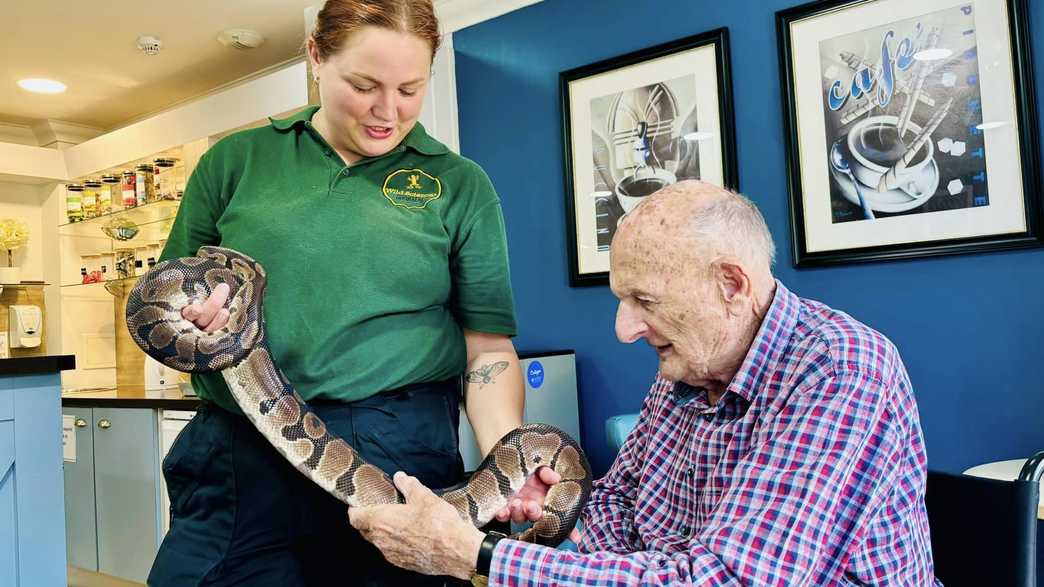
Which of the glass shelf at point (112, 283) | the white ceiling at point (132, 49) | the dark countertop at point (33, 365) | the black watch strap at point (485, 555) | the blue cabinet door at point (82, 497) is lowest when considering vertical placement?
the blue cabinet door at point (82, 497)

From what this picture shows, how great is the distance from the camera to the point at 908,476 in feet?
3.83

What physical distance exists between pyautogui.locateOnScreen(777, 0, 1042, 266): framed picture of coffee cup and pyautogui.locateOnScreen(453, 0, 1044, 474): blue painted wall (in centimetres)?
8

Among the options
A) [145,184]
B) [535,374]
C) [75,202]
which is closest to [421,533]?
[535,374]

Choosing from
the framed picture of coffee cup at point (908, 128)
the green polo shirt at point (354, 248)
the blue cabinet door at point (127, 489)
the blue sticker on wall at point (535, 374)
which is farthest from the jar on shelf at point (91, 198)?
the green polo shirt at point (354, 248)

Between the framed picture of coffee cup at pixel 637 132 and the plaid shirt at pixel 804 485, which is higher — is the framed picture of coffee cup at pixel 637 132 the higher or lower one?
the higher one

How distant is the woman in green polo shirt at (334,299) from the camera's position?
4.60ft

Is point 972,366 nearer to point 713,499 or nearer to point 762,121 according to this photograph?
point 762,121

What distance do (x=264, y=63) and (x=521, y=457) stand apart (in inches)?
191

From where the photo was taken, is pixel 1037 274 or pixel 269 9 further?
pixel 269 9

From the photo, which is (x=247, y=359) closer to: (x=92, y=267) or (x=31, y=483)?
→ (x=31, y=483)

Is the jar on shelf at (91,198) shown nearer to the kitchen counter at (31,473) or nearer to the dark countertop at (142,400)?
the dark countertop at (142,400)

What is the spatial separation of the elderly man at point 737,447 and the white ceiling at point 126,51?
3837 mm

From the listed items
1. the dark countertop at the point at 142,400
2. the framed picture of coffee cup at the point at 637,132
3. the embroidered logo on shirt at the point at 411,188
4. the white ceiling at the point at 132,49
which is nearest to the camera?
the embroidered logo on shirt at the point at 411,188

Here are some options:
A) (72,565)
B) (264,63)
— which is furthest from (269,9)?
(72,565)
